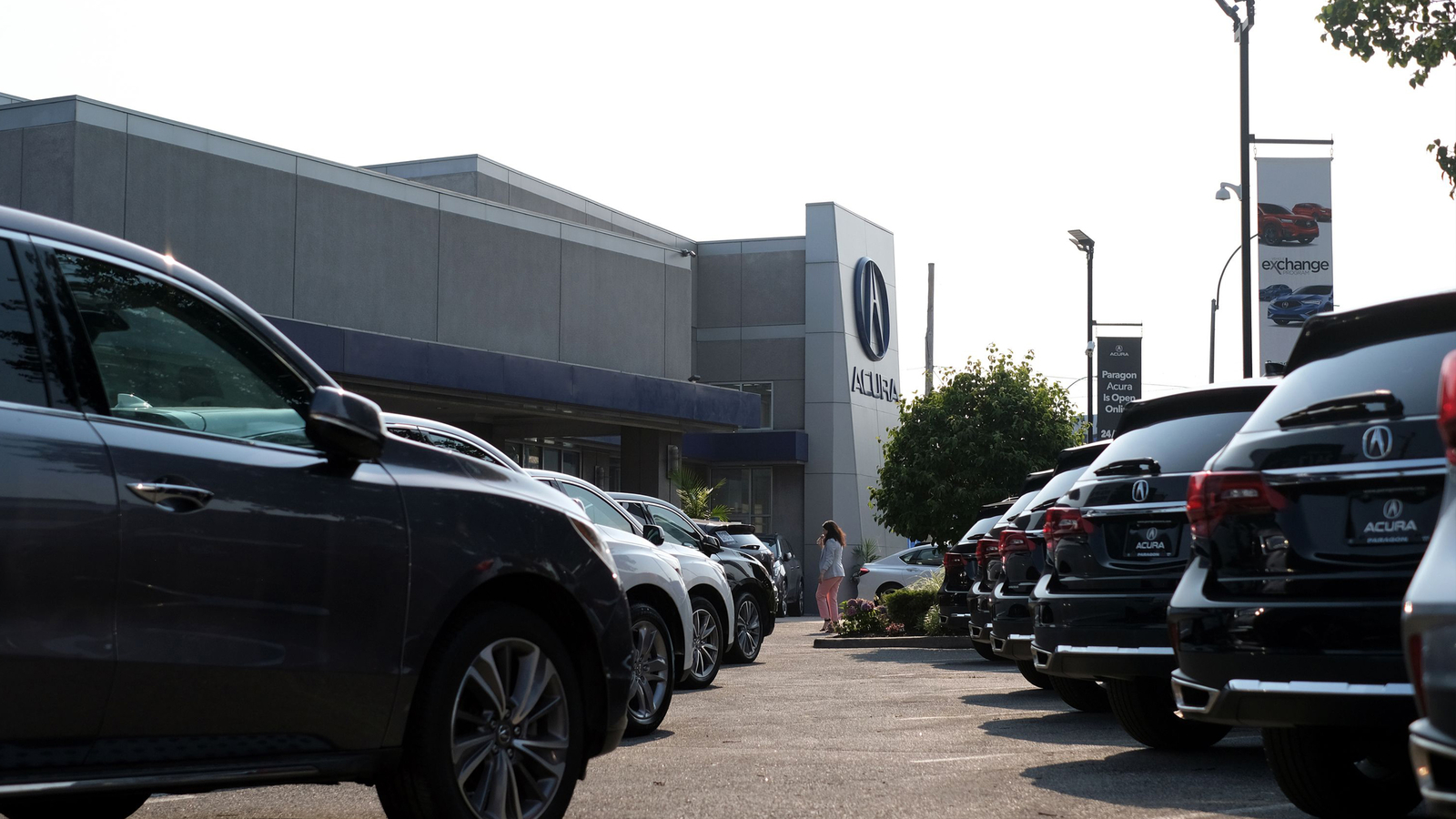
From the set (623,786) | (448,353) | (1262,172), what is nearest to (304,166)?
(448,353)

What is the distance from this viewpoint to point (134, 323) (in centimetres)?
429

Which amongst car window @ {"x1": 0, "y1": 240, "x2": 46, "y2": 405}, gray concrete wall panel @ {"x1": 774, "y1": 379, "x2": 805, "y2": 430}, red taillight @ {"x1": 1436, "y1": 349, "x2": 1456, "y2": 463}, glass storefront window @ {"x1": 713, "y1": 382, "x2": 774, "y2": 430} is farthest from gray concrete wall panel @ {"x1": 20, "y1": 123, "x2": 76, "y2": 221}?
gray concrete wall panel @ {"x1": 774, "y1": 379, "x2": 805, "y2": 430}

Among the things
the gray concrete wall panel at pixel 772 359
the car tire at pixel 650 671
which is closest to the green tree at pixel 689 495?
the gray concrete wall panel at pixel 772 359

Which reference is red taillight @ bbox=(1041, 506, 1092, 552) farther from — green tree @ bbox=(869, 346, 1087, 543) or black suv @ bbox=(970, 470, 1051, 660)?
green tree @ bbox=(869, 346, 1087, 543)

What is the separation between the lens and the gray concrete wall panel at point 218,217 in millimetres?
23562

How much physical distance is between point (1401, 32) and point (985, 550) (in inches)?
226

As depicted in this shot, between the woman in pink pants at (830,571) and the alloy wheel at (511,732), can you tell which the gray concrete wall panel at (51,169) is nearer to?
the woman in pink pants at (830,571)

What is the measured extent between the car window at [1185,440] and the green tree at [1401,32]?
6.93m

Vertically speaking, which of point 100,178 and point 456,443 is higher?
point 100,178

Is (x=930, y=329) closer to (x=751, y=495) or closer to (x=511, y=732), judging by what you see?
(x=751, y=495)

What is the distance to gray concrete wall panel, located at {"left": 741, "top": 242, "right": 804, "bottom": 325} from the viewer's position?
4419 centimetres

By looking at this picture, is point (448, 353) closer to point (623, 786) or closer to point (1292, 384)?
point (623, 786)

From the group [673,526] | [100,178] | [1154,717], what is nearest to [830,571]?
[673,526]

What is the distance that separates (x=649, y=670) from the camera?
9648 millimetres
